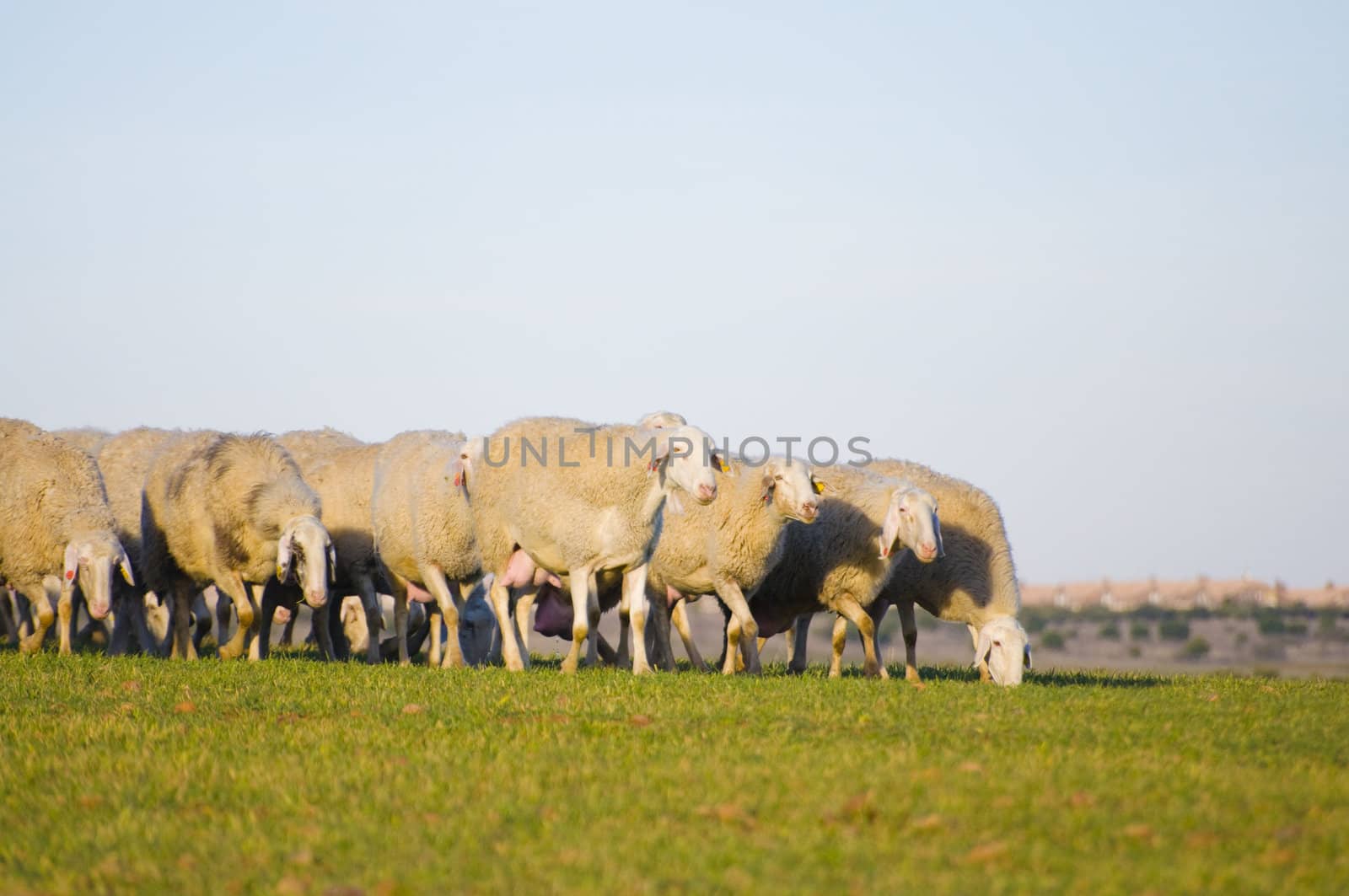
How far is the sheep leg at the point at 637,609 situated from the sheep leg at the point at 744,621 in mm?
925

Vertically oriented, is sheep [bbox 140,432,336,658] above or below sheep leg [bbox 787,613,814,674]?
above

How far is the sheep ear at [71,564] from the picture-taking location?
658 inches

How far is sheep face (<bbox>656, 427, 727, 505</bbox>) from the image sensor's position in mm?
14703

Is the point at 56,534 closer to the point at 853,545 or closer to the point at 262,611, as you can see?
the point at 262,611

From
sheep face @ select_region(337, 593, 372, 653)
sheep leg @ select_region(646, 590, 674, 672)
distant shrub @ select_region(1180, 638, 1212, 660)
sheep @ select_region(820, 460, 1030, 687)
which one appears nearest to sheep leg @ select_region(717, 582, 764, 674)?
sheep leg @ select_region(646, 590, 674, 672)

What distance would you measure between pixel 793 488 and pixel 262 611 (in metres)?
6.79

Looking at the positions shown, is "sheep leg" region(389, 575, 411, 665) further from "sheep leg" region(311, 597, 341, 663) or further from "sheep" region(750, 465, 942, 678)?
"sheep" region(750, 465, 942, 678)

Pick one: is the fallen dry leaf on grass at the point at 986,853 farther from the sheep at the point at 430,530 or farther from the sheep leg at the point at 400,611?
the sheep leg at the point at 400,611

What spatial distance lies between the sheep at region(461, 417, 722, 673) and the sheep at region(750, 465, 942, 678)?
5.14 feet

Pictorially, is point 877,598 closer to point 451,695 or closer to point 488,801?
point 451,695

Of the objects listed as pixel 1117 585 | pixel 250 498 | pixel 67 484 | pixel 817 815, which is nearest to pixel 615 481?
pixel 250 498

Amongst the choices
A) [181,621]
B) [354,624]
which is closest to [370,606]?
[181,621]

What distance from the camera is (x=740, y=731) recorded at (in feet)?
32.7

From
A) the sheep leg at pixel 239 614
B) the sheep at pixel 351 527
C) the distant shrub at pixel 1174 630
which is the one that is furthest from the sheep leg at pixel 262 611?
the distant shrub at pixel 1174 630
